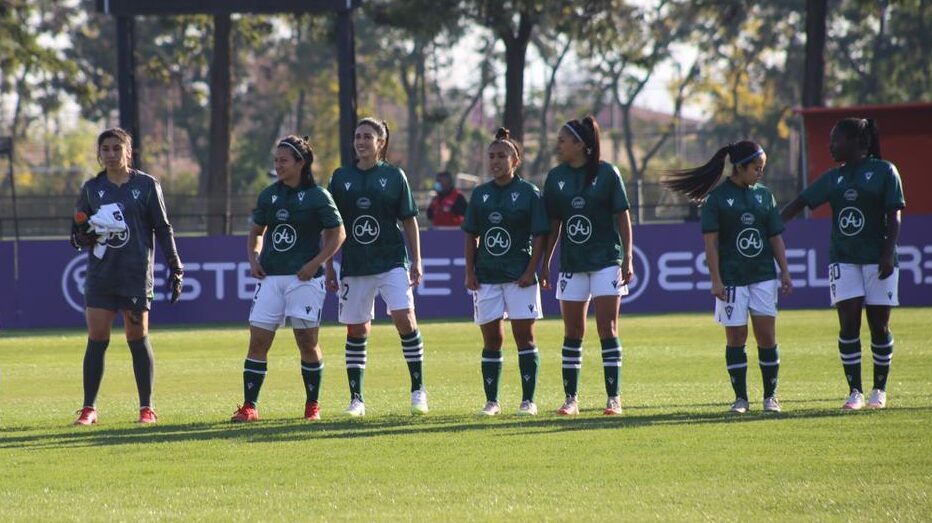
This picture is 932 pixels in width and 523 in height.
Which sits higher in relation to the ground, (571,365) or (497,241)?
(497,241)

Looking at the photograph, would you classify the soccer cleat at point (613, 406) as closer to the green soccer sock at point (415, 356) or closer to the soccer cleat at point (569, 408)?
the soccer cleat at point (569, 408)

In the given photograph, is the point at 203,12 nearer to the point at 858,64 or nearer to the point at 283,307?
the point at 283,307

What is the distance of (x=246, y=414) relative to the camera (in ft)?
35.9

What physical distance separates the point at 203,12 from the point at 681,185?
44.0ft

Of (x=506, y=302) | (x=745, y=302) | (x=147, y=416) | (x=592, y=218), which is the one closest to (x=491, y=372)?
(x=506, y=302)

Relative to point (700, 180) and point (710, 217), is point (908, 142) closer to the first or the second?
point (700, 180)

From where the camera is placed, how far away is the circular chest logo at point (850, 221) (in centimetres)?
1107

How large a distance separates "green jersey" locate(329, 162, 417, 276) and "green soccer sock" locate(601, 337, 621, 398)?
5.44 ft

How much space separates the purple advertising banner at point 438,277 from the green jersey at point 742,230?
13.0 metres

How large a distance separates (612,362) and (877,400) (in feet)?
6.40

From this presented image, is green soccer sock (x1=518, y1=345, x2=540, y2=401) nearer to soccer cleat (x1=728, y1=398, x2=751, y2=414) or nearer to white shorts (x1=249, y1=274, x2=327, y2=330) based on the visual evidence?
soccer cleat (x1=728, y1=398, x2=751, y2=414)

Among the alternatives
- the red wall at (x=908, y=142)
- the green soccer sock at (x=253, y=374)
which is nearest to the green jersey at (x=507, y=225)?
the green soccer sock at (x=253, y=374)

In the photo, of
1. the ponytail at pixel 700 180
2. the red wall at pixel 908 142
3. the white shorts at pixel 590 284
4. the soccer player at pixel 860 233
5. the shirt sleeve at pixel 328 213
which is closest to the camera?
the shirt sleeve at pixel 328 213

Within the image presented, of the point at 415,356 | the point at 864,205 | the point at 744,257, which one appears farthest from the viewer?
the point at 415,356
